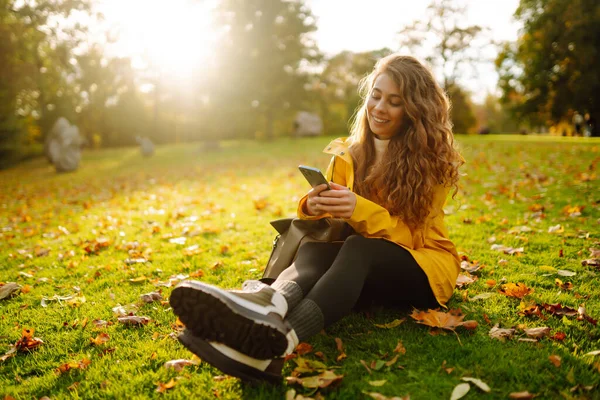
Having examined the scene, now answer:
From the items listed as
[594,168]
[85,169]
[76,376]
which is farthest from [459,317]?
[85,169]

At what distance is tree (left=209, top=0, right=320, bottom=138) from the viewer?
75.8ft

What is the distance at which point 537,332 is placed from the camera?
2451 millimetres

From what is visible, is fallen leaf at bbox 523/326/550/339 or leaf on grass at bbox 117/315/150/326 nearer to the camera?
fallen leaf at bbox 523/326/550/339

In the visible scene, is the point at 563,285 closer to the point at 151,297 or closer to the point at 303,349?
the point at 303,349

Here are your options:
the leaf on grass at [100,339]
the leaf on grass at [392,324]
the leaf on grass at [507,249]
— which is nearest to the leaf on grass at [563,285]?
the leaf on grass at [507,249]

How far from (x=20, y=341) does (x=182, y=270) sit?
144cm

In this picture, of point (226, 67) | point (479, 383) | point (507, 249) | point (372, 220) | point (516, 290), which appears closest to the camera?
point (479, 383)

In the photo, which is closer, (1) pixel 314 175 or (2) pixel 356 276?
(2) pixel 356 276

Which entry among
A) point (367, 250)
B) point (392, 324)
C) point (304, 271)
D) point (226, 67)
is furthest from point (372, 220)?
point (226, 67)

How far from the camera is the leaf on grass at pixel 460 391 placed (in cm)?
194

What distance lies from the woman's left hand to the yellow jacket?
0.15ft

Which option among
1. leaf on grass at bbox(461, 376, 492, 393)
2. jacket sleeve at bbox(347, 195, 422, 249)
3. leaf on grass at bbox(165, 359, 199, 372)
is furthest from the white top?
leaf on grass at bbox(165, 359, 199, 372)

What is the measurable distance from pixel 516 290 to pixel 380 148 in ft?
4.62

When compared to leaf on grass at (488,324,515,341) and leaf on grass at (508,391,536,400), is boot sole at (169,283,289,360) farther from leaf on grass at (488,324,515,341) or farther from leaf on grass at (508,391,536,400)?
leaf on grass at (488,324,515,341)
